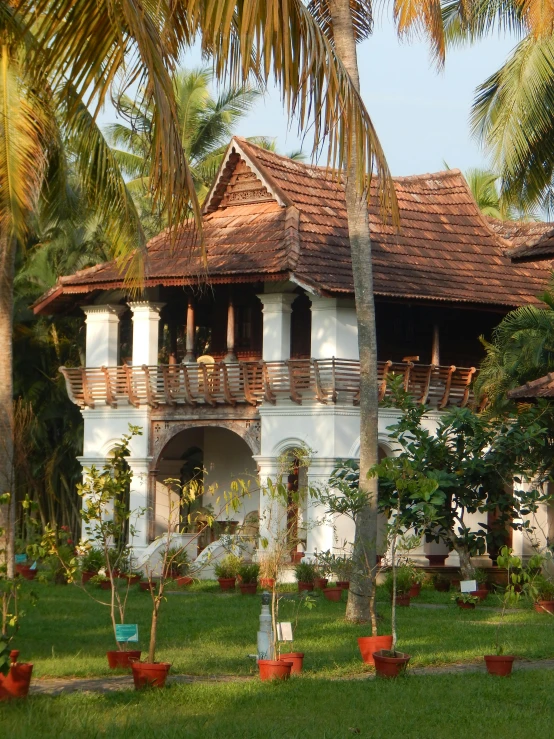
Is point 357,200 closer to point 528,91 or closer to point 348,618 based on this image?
point 528,91

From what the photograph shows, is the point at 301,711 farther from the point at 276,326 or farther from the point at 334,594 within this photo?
the point at 276,326

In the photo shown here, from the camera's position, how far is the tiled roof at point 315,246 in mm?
24734

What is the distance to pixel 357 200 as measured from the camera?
15781mm

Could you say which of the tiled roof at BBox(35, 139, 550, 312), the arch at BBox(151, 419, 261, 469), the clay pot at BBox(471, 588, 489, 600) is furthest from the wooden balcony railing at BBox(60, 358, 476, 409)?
the clay pot at BBox(471, 588, 489, 600)

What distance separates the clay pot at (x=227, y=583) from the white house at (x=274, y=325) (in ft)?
7.74

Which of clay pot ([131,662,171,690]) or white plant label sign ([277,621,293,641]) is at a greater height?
white plant label sign ([277,621,293,641])

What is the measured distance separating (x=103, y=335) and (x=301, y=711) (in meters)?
18.8

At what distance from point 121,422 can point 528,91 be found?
42.0 feet

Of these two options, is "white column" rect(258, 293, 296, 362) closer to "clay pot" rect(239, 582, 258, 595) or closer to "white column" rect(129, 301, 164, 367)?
"white column" rect(129, 301, 164, 367)

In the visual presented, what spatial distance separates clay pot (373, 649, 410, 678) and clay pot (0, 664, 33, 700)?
10.4 feet

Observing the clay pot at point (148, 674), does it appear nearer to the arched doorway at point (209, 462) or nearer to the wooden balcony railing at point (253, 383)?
the wooden balcony railing at point (253, 383)

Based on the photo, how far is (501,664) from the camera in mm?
11125

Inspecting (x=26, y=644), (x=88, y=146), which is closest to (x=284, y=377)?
(x=26, y=644)

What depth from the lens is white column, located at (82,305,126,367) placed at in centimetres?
2738
